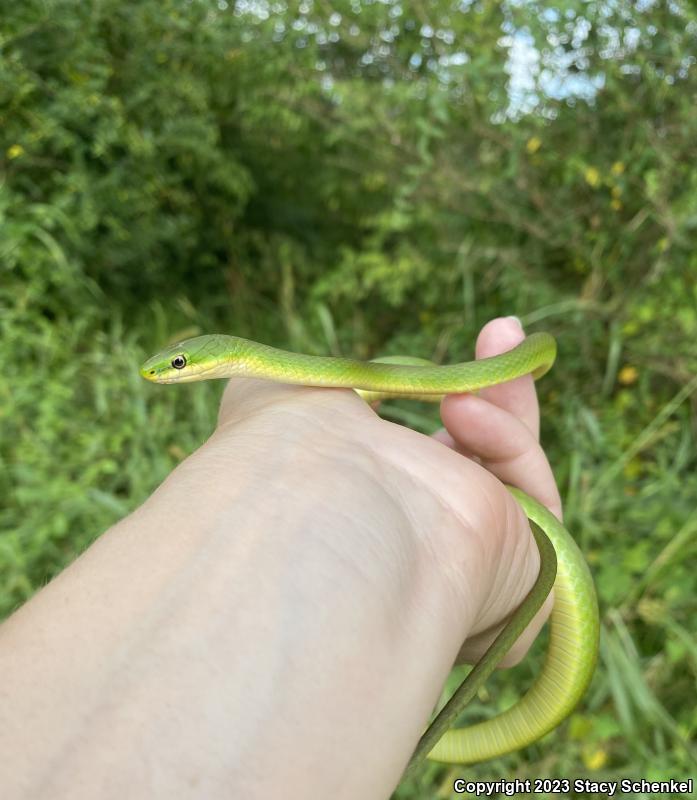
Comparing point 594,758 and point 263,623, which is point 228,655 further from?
point 594,758

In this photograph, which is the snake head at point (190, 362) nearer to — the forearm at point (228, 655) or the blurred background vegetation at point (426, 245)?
the forearm at point (228, 655)

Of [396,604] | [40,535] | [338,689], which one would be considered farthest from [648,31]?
[40,535]

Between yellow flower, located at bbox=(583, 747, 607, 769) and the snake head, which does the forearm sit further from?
yellow flower, located at bbox=(583, 747, 607, 769)

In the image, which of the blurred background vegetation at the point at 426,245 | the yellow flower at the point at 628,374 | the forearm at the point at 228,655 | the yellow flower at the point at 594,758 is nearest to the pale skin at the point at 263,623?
the forearm at the point at 228,655

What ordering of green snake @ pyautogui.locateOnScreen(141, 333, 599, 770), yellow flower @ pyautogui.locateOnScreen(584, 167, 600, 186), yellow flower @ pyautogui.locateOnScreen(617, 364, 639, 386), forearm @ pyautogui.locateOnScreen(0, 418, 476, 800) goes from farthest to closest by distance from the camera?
yellow flower @ pyautogui.locateOnScreen(617, 364, 639, 386) < yellow flower @ pyautogui.locateOnScreen(584, 167, 600, 186) < green snake @ pyautogui.locateOnScreen(141, 333, 599, 770) < forearm @ pyautogui.locateOnScreen(0, 418, 476, 800)

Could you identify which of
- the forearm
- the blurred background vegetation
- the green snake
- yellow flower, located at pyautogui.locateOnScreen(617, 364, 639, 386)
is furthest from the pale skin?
yellow flower, located at pyautogui.locateOnScreen(617, 364, 639, 386)

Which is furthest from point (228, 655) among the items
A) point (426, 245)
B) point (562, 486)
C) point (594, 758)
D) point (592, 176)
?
point (426, 245)
